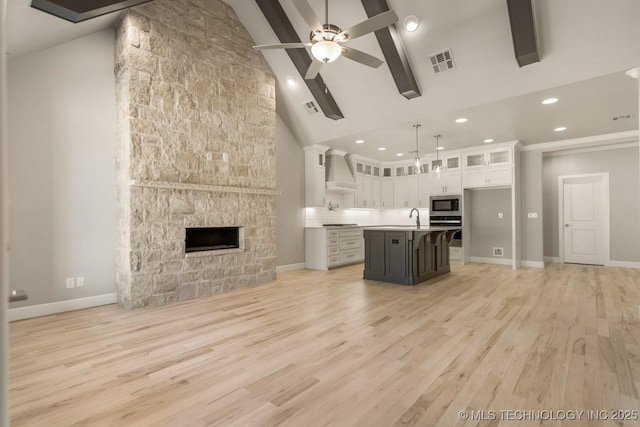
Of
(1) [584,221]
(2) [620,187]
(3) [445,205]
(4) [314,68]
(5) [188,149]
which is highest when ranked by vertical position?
(4) [314,68]

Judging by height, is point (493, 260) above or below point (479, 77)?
below

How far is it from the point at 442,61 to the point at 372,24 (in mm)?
2022

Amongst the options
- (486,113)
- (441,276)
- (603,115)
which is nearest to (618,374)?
(441,276)

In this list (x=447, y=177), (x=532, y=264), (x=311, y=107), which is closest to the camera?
(x=311, y=107)

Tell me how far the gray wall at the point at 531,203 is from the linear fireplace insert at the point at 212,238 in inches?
255

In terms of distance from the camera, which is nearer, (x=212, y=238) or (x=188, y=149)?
(x=188, y=149)

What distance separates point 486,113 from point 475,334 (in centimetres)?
382

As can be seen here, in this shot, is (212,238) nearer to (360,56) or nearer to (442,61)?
(360,56)

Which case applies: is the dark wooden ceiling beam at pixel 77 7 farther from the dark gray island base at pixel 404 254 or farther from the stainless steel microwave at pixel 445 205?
the stainless steel microwave at pixel 445 205

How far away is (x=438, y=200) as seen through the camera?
8.04 metres

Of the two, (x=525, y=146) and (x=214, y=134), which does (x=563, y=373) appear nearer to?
(x=214, y=134)

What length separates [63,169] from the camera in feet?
13.3

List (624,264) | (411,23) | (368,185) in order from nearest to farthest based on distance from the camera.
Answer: (411,23)
(624,264)
(368,185)

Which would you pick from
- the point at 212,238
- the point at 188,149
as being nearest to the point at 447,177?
the point at 212,238
